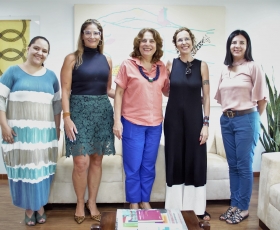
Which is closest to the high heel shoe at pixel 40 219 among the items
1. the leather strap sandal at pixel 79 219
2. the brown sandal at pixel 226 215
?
the leather strap sandal at pixel 79 219

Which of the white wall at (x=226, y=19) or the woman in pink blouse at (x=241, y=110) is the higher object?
the white wall at (x=226, y=19)

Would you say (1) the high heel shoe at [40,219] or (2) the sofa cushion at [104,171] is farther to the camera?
(2) the sofa cushion at [104,171]

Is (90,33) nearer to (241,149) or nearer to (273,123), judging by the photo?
(241,149)

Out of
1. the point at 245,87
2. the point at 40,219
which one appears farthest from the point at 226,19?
the point at 40,219

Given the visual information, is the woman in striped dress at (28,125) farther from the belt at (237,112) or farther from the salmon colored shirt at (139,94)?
the belt at (237,112)

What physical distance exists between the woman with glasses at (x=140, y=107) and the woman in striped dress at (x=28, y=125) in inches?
21.7

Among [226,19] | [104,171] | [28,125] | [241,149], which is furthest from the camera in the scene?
[226,19]

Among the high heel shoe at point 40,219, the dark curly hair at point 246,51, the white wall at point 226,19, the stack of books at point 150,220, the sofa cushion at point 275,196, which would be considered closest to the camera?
the stack of books at point 150,220

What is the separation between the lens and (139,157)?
222 cm

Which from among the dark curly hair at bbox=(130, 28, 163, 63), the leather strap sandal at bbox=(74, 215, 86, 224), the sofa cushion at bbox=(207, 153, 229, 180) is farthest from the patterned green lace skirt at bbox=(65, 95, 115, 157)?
the sofa cushion at bbox=(207, 153, 229, 180)

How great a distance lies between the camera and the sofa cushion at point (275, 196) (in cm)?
196

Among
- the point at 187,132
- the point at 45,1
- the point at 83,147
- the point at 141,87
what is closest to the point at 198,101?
the point at 187,132

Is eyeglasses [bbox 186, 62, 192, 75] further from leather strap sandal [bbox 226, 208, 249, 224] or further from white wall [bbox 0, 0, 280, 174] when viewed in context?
white wall [bbox 0, 0, 280, 174]

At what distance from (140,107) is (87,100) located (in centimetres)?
40
